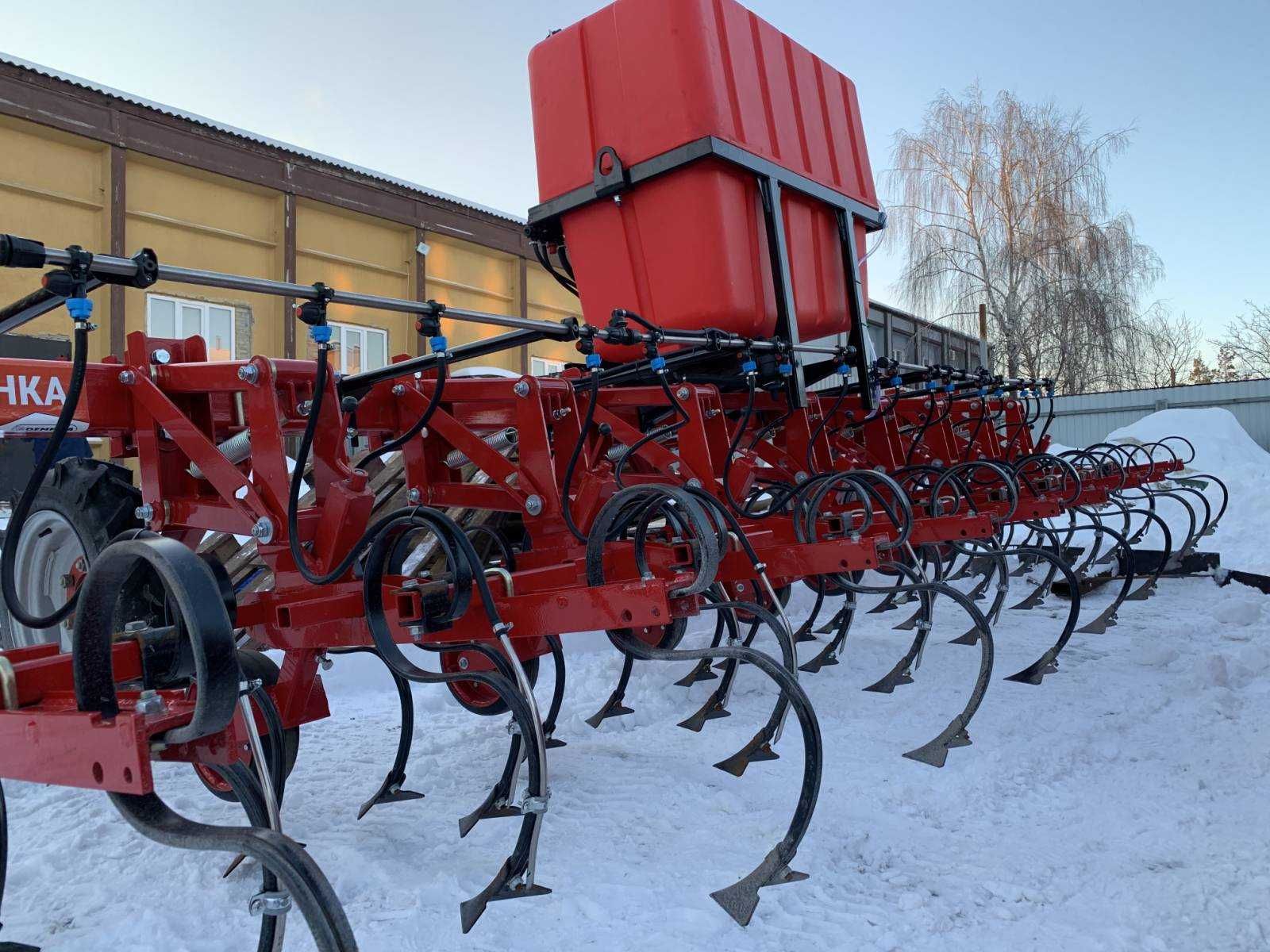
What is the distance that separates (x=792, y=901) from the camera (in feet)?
6.77

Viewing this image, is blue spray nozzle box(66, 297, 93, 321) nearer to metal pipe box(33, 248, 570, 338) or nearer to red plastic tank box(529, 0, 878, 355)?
metal pipe box(33, 248, 570, 338)

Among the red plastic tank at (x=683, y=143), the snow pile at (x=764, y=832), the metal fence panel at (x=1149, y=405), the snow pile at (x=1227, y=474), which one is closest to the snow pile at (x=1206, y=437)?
the snow pile at (x=1227, y=474)

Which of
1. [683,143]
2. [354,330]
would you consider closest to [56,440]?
[683,143]

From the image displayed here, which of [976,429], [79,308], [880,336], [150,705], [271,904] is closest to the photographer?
[271,904]

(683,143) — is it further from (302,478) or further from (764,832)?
(764,832)

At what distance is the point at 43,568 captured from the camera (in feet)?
10.9

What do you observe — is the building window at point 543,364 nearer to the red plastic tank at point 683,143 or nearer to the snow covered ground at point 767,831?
the red plastic tank at point 683,143

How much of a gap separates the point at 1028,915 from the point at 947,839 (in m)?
0.42

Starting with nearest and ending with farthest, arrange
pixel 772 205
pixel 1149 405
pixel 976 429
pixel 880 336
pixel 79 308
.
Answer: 1. pixel 79 308
2. pixel 772 205
3. pixel 976 429
4. pixel 880 336
5. pixel 1149 405

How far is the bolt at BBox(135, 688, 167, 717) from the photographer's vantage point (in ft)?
4.40

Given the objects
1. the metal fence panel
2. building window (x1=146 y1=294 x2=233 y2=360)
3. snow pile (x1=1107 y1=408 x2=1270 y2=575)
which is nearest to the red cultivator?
snow pile (x1=1107 y1=408 x2=1270 y2=575)

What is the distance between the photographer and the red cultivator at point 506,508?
1.42 metres

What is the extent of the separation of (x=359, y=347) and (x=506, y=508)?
29.5 feet

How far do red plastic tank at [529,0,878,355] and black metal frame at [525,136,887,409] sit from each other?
1.4 inches
